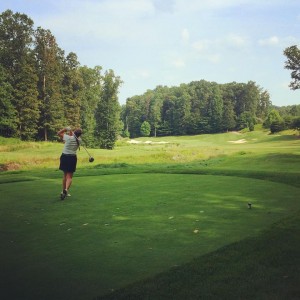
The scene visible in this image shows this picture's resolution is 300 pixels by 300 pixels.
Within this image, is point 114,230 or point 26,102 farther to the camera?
point 26,102

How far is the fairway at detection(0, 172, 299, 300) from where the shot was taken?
173 inches

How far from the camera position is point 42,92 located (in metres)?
62.7

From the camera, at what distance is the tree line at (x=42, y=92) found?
182 feet

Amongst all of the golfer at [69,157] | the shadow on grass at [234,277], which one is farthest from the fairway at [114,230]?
the golfer at [69,157]

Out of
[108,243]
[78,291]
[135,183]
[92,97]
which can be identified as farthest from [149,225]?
[92,97]

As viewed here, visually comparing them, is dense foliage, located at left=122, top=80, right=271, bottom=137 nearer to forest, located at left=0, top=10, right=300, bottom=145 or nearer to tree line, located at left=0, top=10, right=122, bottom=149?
forest, located at left=0, top=10, right=300, bottom=145

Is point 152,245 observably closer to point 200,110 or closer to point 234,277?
point 234,277

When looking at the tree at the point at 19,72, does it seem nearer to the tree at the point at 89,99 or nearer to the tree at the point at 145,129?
the tree at the point at 89,99

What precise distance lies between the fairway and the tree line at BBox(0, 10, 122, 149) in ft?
154

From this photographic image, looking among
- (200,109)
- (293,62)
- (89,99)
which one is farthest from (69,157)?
(200,109)

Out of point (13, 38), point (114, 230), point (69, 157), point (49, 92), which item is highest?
point (13, 38)

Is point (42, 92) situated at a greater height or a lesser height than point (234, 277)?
greater

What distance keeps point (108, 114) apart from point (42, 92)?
13.5m

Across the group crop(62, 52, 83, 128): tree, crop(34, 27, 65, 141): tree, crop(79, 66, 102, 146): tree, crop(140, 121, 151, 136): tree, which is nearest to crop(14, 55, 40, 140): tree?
crop(34, 27, 65, 141): tree
